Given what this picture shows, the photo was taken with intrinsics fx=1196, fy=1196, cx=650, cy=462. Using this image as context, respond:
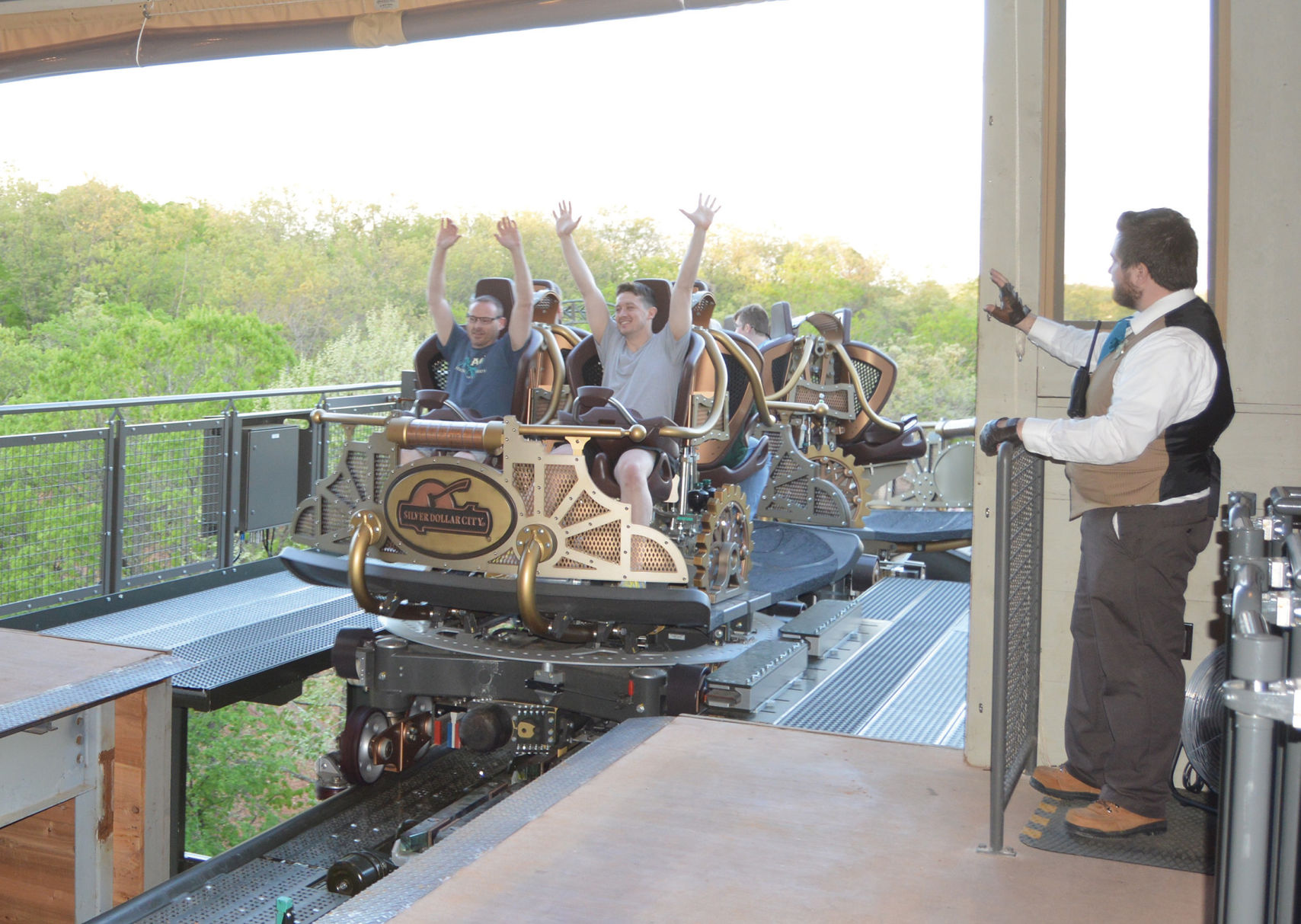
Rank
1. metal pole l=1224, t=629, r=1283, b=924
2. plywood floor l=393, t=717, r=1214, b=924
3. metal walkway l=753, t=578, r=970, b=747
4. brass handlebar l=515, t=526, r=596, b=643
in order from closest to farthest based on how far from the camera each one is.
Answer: metal pole l=1224, t=629, r=1283, b=924 < plywood floor l=393, t=717, r=1214, b=924 < metal walkway l=753, t=578, r=970, b=747 < brass handlebar l=515, t=526, r=596, b=643

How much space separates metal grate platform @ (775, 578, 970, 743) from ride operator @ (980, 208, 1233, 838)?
110 cm

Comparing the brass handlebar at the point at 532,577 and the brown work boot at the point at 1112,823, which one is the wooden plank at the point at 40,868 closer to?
the brass handlebar at the point at 532,577

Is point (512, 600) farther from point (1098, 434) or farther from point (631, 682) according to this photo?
point (1098, 434)

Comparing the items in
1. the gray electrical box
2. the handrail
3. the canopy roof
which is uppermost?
the canopy roof

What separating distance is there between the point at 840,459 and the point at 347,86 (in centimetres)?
2595

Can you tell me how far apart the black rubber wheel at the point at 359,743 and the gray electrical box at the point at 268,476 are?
2.33 metres

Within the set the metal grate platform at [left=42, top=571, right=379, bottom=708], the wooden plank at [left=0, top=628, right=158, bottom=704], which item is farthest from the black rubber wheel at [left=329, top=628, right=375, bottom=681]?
the wooden plank at [left=0, top=628, right=158, bottom=704]

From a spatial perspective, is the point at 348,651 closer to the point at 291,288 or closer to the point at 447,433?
the point at 447,433

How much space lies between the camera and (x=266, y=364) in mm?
24031

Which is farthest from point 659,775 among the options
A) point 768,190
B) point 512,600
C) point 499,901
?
point 768,190

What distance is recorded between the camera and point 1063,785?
276 centimetres

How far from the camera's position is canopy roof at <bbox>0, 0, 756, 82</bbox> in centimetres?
519

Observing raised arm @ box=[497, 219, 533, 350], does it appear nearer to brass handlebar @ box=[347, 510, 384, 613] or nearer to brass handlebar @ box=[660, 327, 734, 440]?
brass handlebar @ box=[660, 327, 734, 440]

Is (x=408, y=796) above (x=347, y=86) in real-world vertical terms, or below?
below
